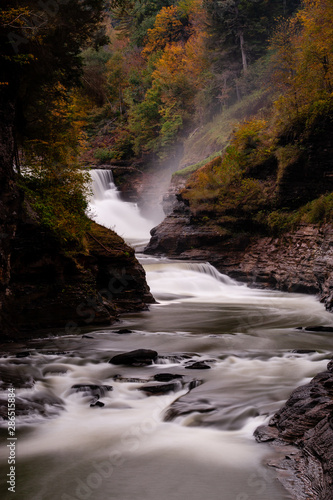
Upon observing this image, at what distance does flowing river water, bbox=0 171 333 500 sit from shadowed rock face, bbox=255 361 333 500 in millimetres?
142

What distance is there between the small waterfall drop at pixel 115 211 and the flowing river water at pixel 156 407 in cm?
2122

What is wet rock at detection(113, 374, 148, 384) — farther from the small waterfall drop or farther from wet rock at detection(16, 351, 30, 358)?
the small waterfall drop

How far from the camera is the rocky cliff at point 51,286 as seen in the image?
29.9 ft

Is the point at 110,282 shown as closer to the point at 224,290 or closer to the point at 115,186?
the point at 224,290

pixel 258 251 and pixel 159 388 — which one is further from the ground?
pixel 258 251

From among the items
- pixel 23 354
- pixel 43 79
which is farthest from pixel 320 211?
pixel 23 354

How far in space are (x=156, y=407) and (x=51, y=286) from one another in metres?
5.29

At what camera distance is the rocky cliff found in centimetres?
912

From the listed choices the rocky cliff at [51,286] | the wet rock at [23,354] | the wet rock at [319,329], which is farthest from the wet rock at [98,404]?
the wet rock at [319,329]

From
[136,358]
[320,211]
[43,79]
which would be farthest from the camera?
[320,211]

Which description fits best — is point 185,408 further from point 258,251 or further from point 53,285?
point 258,251

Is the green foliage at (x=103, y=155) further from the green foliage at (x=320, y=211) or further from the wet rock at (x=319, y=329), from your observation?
the wet rock at (x=319, y=329)

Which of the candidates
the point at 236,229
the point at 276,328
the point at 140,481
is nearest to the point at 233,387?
the point at 140,481

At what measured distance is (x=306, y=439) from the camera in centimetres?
367
